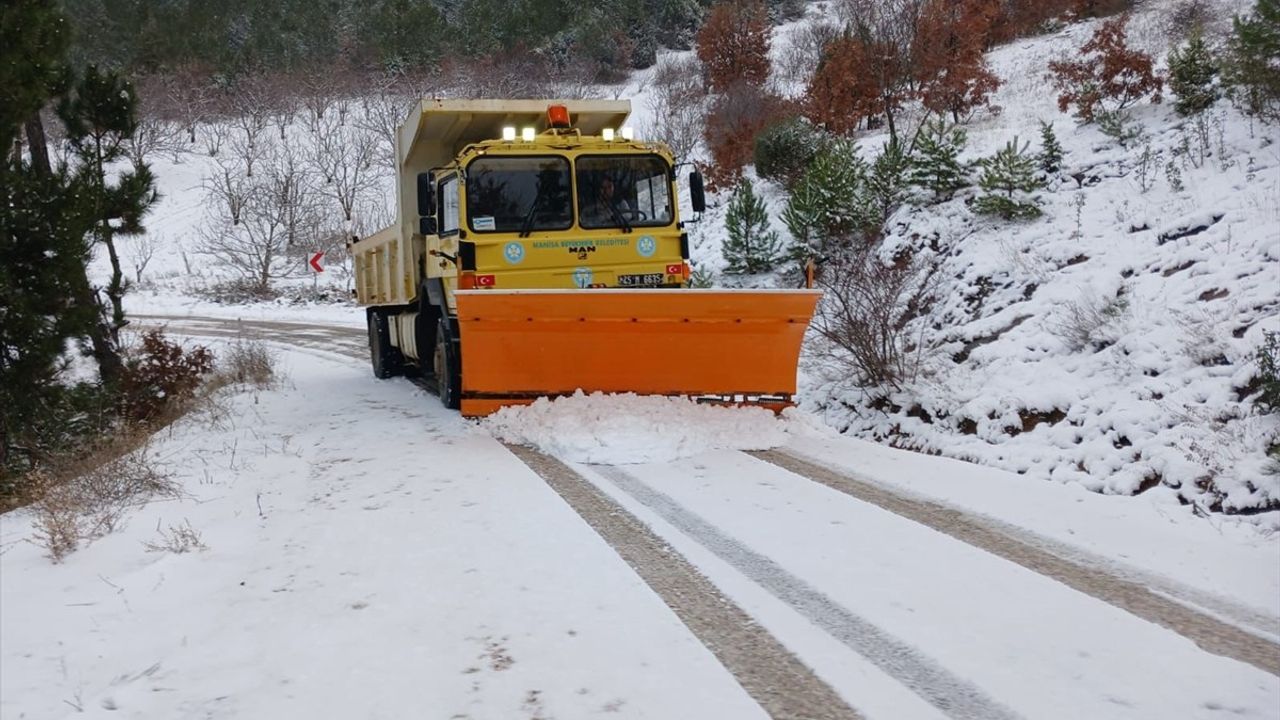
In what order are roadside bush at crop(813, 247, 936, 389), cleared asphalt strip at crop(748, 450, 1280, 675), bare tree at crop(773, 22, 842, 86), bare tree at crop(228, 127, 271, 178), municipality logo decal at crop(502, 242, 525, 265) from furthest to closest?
bare tree at crop(228, 127, 271, 178)
bare tree at crop(773, 22, 842, 86)
roadside bush at crop(813, 247, 936, 389)
municipality logo decal at crop(502, 242, 525, 265)
cleared asphalt strip at crop(748, 450, 1280, 675)

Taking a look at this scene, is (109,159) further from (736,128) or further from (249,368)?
(736,128)

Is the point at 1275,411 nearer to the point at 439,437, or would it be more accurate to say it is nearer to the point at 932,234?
the point at 439,437

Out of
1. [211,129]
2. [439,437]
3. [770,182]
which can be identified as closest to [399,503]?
[439,437]

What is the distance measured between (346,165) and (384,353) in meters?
30.1

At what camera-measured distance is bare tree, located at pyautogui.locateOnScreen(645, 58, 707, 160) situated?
96.8 ft

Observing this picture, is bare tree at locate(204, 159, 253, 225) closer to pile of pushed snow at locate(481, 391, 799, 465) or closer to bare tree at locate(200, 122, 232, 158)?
bare tree at locate(200, 122, 232, 158)

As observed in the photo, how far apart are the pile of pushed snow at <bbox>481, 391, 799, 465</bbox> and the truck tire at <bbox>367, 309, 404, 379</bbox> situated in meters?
4.65

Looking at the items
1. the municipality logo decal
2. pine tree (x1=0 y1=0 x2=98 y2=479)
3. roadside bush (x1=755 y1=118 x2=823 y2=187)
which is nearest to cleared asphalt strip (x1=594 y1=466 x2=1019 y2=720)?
the municipality logo decal

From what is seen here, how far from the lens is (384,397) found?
9750mm

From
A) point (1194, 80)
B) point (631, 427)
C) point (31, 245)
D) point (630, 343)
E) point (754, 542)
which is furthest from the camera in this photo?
point (1194, 80)

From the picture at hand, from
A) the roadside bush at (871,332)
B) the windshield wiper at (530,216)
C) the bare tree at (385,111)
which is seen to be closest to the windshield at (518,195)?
the windshield wiper at (530,216)

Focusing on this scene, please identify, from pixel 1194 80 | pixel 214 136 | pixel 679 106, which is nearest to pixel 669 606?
pixel 1194 80

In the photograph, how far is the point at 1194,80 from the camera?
1159cm

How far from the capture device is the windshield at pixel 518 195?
781 centimetres
